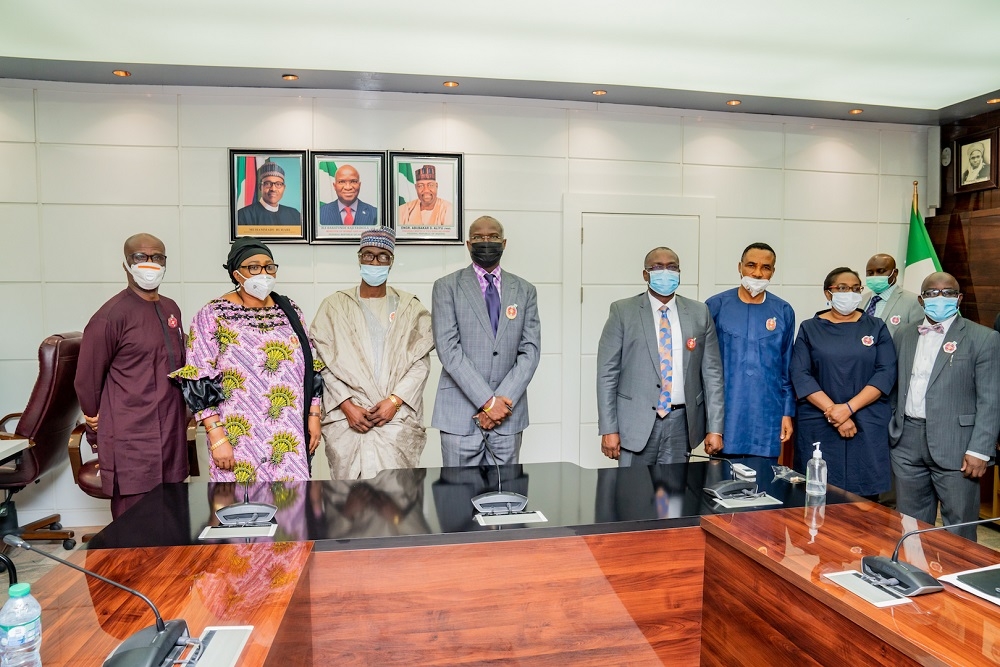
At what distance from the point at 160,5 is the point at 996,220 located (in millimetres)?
5701

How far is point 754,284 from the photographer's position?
3.42m

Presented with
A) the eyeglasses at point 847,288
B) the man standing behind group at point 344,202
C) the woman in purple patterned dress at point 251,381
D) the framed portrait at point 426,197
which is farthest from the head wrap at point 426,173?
the eyeglasses at point 847,288

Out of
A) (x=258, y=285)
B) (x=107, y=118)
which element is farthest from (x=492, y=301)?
(x=107, y=118)

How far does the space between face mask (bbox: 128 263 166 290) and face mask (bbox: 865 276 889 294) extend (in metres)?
4.26

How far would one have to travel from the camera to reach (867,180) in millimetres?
5277

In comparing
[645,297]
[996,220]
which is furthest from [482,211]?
[996,220]

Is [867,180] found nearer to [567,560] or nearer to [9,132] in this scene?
[567,560]

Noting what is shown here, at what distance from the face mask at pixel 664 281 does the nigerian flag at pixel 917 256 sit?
2.97 m

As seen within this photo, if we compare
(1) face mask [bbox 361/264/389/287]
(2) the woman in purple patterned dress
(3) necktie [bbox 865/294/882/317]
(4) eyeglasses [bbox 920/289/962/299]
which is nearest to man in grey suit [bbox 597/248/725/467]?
(4) eyeglasses [bbox 920/289/962/299]

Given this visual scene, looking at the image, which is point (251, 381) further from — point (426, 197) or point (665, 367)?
point (426, 197)

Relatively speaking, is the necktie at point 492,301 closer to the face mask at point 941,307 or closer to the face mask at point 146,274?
the face mask at point 146,274

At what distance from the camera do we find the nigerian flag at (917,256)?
5.07 metres

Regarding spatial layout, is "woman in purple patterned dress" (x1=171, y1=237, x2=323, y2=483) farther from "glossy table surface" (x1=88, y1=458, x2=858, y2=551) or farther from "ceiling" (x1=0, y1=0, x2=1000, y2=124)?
"ceiling" (x1=0, y1=0, x2=1000, y2=124)

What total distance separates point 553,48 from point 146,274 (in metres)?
2.66
